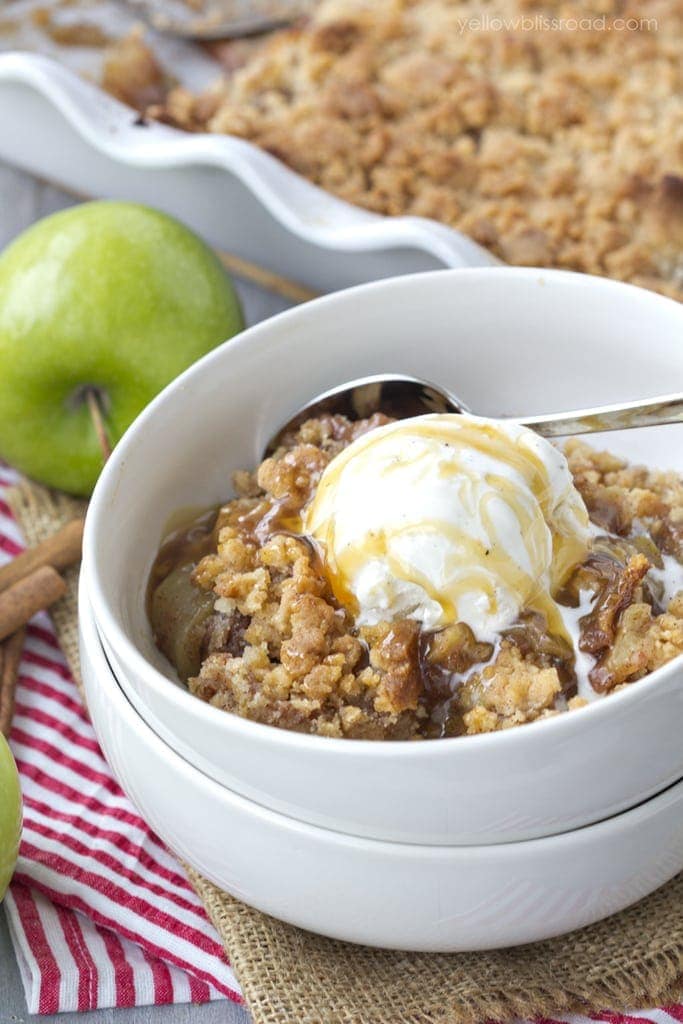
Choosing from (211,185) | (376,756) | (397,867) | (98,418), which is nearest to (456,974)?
(397,867)

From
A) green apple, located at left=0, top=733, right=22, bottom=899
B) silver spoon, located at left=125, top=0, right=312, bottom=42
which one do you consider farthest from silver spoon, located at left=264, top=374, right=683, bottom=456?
silver spoon, located at left=125, top=0, right=312, bottom=42

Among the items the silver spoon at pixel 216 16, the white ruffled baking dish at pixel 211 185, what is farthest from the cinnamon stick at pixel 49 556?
the silver spoon at pixel 216 16

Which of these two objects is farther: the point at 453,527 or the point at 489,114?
the point at 489,114

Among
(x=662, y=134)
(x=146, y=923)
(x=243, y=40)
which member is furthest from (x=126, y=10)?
(x=146, y=923)

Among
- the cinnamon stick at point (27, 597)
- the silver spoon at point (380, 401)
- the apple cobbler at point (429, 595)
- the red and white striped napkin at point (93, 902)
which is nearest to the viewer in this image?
the apple cobbler at point (429, 595)

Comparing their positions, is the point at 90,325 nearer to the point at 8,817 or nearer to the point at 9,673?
the point at 9,673

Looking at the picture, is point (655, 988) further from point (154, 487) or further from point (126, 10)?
point (126, 10)

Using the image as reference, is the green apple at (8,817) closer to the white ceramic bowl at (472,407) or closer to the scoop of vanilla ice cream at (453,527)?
the white ceramic bowl at (472,407)
